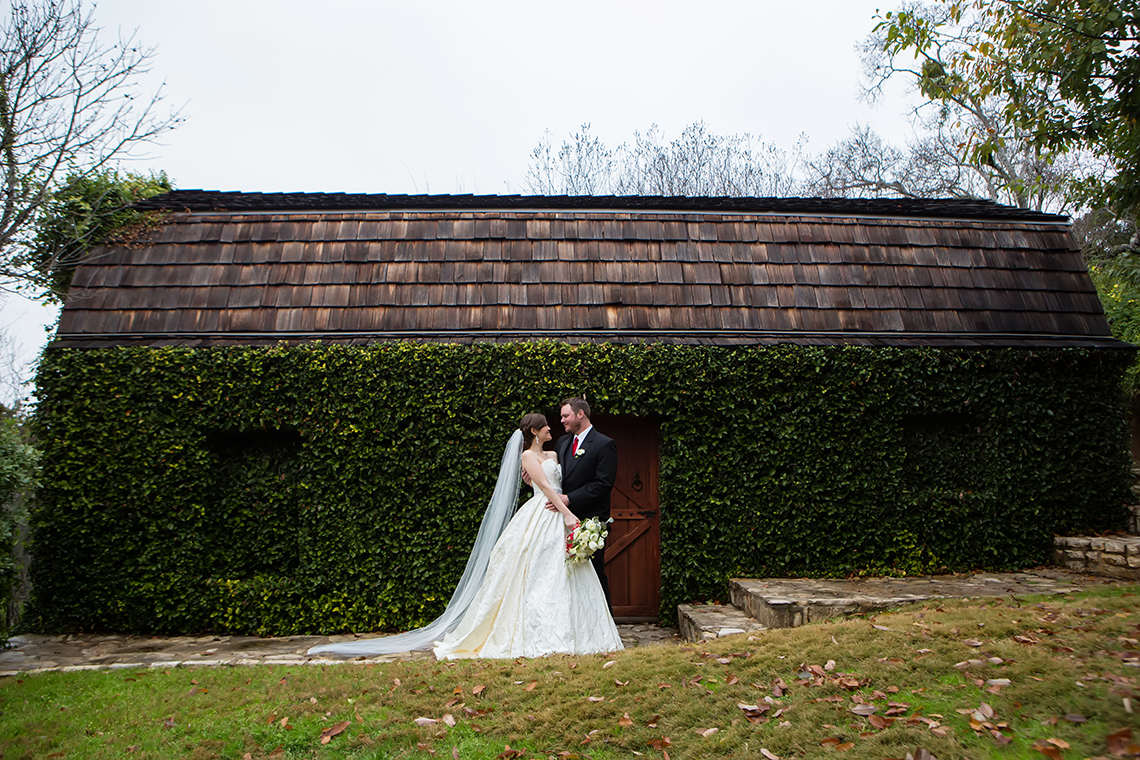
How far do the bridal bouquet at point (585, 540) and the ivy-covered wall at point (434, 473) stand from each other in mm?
1674

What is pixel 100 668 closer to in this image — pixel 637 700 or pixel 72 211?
pixel 637 700

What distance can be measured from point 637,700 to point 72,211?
8865 millimetres

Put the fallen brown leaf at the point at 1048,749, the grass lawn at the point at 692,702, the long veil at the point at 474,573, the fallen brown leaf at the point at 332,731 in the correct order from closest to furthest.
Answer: the fallen brown leaf at the point at 1048,749 → the grass lawn at the point at 692,702 → the fallen brown leaf at the point at 332,731 → the long veil at the point at 474,573

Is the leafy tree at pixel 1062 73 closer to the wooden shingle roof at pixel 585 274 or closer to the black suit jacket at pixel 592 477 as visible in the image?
the wooden shingle roof at pixel 585 274

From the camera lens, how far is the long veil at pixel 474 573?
656 cm

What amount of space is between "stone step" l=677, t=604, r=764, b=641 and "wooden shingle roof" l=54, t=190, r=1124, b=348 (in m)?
2.98

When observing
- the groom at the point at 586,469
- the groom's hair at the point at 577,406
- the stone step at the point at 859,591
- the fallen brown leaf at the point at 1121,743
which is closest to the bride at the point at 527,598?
the groom at the point at 586,469

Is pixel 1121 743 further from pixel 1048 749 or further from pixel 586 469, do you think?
pixel 586 469

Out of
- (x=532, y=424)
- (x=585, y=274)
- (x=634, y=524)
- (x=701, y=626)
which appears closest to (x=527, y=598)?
(x=532, y=424)

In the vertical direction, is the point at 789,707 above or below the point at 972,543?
below

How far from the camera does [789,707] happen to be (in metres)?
3.90

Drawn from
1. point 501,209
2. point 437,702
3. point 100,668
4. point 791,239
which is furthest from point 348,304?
point 791,239

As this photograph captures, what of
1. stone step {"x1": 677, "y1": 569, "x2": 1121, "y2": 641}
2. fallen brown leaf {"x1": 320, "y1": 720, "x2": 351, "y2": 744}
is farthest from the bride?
fallen brown leaf {"x1": 320, "y1": 720, "x2": 351, "y2": 744}

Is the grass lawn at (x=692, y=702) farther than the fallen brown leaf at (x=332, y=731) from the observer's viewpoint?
No
